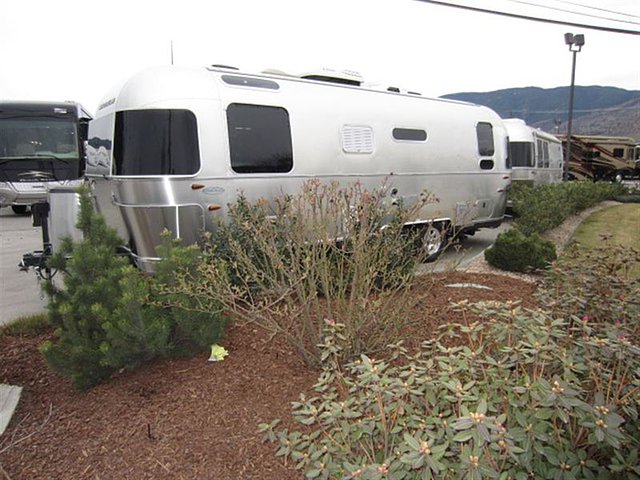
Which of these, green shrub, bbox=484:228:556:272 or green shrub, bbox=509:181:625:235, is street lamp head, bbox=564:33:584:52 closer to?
green shrub, bbox=509:181:625:235

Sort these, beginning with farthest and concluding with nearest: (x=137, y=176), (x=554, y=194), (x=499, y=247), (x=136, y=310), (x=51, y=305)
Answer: (x=554, y=194) → (x=499, y=247) → (x=137, y=176) → (x=51, y=305) → (x=136, y=310)

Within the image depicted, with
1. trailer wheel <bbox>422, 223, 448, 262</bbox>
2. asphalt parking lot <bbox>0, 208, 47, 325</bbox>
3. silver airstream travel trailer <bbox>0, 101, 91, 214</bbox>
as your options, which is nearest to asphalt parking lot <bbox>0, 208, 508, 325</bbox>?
asphalt parking lot <bbox>0, 208, 47, 325</bbox>

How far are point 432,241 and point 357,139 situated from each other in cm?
219

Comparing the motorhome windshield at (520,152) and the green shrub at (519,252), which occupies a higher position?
the motorhome windshield at (520,152)

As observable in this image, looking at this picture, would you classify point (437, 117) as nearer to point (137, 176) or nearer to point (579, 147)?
point (137, 176)

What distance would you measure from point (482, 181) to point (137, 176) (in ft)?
20.2

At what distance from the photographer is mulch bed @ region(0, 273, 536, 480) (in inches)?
103

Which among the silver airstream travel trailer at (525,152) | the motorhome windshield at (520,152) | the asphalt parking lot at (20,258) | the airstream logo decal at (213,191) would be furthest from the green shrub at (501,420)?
the motorhome windshield at (520,152)

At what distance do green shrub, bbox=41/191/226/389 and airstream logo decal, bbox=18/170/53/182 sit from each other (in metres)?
11.5

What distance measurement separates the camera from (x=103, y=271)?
347 cm

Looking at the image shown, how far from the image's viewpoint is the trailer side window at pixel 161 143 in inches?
Result: 208

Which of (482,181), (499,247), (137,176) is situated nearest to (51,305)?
(137,176)

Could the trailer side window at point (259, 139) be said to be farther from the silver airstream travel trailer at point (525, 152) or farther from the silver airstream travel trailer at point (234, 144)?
the silver airstream travel trailer at point (525, 152)

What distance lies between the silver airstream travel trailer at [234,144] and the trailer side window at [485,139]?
1.19 metres
